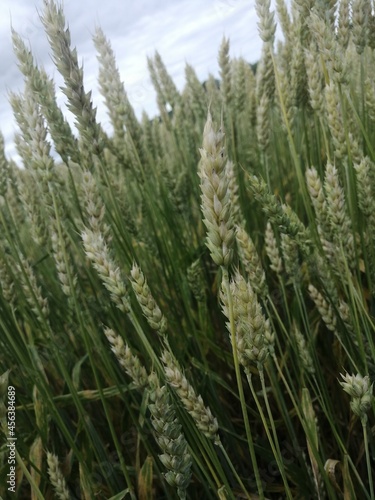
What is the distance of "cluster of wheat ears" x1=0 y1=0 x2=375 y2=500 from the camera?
1.09 m

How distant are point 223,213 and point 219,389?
129 centimetres

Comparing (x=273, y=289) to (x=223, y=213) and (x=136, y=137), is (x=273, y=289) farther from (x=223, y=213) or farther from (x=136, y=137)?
(x=223, y=213)

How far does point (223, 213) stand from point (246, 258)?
44cm

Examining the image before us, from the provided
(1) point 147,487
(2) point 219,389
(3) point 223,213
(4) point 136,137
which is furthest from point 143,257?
(3) point 223,213

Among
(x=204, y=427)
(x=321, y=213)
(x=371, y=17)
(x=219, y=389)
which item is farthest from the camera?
(x=219, y=389)

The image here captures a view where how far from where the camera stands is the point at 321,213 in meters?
1.41

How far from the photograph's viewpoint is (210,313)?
2.35 m

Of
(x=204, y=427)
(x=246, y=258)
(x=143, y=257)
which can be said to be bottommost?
(x=204, y=427)

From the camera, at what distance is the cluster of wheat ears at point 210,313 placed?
3.56 feet

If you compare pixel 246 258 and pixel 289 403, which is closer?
pixel 246 258

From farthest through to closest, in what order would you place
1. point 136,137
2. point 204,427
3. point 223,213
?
point 136,137, point 204,427, point 223,213

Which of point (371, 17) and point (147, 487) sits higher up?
point (371, 17)

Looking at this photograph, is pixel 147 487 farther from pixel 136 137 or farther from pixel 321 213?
pixel 136 137

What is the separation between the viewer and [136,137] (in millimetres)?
2336
